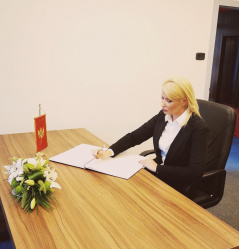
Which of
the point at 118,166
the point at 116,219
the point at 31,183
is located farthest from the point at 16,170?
the point at 118,166

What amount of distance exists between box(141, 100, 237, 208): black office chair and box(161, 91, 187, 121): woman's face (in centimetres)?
24

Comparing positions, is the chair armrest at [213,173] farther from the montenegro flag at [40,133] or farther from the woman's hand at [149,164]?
the montenegro flag at [40,133]

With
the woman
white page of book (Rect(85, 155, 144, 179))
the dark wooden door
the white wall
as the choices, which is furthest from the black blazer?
the dark wooden door

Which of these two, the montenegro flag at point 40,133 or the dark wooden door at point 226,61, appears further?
the dark wooden door at point 226,61

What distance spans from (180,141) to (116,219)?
2.53 ft

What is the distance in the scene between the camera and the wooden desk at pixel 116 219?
97 centimetres

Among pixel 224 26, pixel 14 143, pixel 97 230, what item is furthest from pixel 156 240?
pixel 224 26

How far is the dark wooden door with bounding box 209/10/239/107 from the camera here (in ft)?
16.2

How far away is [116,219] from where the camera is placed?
1.10m

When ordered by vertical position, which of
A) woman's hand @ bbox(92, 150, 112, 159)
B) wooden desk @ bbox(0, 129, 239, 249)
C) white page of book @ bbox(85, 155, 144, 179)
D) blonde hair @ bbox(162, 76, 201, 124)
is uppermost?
blonde hair @ bbox(162, 76, 201, 124)

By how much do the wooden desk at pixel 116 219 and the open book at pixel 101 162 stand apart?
6 cm

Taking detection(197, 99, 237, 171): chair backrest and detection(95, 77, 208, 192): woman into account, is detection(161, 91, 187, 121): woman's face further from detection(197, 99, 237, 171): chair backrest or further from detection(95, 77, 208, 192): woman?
detection(197, 99, 237, 171): chair backrest

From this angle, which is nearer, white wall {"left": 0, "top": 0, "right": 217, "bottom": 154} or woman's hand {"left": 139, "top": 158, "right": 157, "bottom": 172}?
woman's hand {"left": 139, "top": 158, "right": 157, "bottom": 172}

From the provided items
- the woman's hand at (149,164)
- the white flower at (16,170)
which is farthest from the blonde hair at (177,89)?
the white flower at (16,170)
